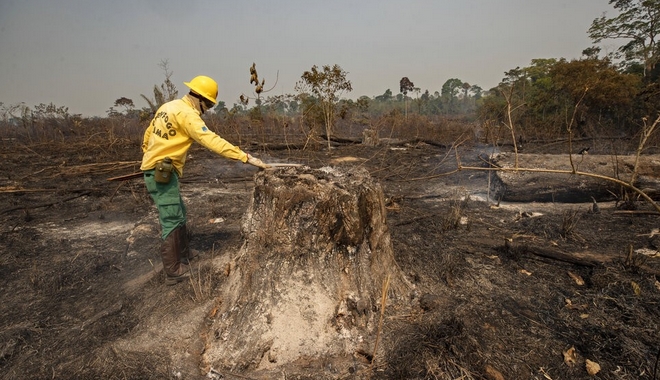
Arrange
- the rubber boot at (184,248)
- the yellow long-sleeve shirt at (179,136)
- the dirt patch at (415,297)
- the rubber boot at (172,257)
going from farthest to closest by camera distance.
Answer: the rubber boot at (184,248) < the rubber boot at (172,257) < the yellow long-sleeve shirt at (179,136) < the dirt patch at (415,297)

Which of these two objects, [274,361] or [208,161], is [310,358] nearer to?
[274,361]

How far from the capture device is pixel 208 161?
9.85m

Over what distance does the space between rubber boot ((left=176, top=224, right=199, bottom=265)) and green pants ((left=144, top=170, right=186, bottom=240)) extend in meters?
0.10

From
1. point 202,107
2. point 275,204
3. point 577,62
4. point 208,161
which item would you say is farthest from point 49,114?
point 577,62

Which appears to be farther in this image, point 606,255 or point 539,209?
point 539,209

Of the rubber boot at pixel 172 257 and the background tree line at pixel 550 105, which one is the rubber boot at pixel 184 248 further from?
the background tree line at pixel 550 105

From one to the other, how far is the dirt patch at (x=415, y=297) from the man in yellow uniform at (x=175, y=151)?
324mm

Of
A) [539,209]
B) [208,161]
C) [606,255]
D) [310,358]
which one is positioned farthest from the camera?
[208,161]

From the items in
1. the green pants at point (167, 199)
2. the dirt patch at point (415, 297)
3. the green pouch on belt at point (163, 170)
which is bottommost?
the dirt patch at point (415, 297)

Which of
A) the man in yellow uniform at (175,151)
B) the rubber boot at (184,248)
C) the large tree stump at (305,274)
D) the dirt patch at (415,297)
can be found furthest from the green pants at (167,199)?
the large tree stump at (305,274)

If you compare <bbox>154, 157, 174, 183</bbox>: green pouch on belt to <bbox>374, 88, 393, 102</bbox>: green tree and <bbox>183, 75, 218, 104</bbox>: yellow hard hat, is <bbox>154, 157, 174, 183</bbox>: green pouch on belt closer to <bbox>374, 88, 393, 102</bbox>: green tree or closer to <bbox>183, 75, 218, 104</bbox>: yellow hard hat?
<bbox>183, 75, 218, 104</bbox>: yellow hard hat

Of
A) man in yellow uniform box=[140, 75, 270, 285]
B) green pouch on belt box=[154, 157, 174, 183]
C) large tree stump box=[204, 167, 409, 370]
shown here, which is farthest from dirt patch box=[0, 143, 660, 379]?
green pouch on belt box=[154, 157, 174, 183]

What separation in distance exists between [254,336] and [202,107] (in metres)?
2.06

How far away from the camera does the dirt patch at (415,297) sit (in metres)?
2.00
